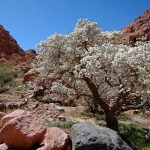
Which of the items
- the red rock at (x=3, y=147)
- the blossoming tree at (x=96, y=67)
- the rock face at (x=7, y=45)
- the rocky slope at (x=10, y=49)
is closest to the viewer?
the red rock at (x=3, y=147)

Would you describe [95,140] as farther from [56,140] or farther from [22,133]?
[22,133]

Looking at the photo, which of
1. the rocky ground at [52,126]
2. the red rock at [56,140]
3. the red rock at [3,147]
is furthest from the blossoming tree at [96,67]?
the red rock at [3,147]

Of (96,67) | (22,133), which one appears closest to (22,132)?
(22,133)

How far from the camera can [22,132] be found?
12.9 metres

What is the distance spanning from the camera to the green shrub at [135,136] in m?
14.6

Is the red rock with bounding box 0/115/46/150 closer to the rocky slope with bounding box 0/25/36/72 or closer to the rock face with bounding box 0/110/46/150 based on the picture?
the rock face with bounding box 0/110/46/150

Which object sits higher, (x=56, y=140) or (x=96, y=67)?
(x=96, y=67)

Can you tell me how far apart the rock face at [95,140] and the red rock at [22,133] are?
4.35ft

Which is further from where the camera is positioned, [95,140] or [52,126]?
[52,126]

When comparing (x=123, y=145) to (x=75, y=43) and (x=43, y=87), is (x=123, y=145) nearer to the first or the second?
(x=75, y=43)

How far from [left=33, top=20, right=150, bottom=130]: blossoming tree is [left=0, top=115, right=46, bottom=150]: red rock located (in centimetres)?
382

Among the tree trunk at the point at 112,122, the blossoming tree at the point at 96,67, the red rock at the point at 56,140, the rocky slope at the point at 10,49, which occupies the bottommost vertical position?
A: the red rock at the point at 56,140

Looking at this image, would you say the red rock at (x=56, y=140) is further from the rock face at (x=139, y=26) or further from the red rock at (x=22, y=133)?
the rock face at (x=139, y=26)

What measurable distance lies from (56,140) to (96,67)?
457cm
